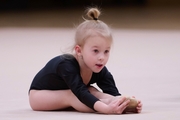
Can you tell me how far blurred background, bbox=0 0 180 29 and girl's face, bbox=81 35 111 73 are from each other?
575cm

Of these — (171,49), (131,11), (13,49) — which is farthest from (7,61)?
(131,11)

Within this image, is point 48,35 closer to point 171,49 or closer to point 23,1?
point 171,49

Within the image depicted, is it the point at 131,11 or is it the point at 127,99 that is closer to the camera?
the point at 127,99

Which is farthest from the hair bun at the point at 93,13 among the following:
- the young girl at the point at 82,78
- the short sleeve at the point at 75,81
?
the short sleeve at the point at 75,81

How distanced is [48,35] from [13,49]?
4.88 feet

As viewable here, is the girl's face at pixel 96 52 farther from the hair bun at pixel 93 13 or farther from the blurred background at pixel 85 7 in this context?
the blurred background at pixel 85 7

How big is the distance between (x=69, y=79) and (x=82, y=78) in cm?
15

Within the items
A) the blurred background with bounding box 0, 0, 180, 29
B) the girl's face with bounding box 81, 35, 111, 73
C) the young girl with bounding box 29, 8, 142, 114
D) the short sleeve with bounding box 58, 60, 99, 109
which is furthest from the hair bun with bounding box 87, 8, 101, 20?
the blurred background with bounding box 0, 0, 180, 29

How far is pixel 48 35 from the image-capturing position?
7969 mm

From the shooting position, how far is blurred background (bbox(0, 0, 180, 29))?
9.30m

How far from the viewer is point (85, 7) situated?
37.0 feet

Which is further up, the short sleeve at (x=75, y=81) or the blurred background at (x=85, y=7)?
the blurred background at (x=85, y=7)

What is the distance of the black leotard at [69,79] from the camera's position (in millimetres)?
2934

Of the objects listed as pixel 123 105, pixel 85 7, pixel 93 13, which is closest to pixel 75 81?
pixel 123 105
